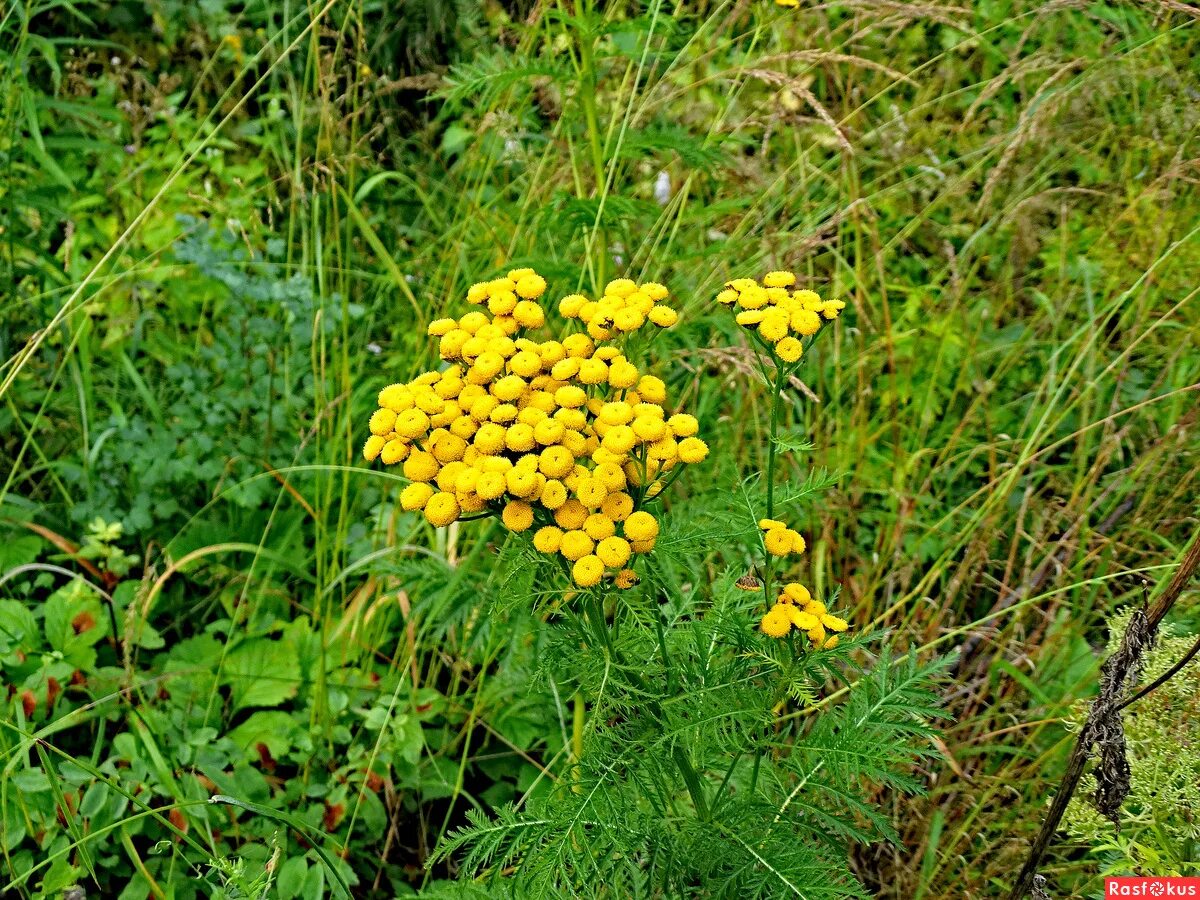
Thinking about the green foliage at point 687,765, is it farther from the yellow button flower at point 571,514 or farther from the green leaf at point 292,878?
the green leaf at point 292,878

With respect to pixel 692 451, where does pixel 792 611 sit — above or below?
below

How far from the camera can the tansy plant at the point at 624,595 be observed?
3.88 ft

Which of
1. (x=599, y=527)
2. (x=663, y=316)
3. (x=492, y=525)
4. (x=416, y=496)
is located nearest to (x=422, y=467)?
(x=416, y=496)

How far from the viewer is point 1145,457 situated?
2061 millimetres

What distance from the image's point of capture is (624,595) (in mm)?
1369

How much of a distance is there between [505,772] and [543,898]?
37.3 inches

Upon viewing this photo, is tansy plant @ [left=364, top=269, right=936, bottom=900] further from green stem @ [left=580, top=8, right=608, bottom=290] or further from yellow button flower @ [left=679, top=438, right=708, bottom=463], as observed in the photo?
A: green stem @ [left=580, top=8, right=608, bottom=290]

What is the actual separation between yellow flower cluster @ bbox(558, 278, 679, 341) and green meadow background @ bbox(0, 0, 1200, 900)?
39cm

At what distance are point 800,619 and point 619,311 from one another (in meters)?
0.46

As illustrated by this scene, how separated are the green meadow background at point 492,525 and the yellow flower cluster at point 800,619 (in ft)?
1.03

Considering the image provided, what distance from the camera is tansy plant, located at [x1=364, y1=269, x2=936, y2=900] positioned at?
3.88ft

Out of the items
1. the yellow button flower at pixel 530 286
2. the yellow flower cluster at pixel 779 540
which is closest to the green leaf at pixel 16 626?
the yellow button flower at pixel 530 286

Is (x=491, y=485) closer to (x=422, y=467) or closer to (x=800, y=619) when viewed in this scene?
(x=422, y=467)

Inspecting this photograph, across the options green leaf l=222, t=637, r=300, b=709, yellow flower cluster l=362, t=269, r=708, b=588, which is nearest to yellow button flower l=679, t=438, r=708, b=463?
yellow flower cluster l=362, t=269, r=708, b=588
